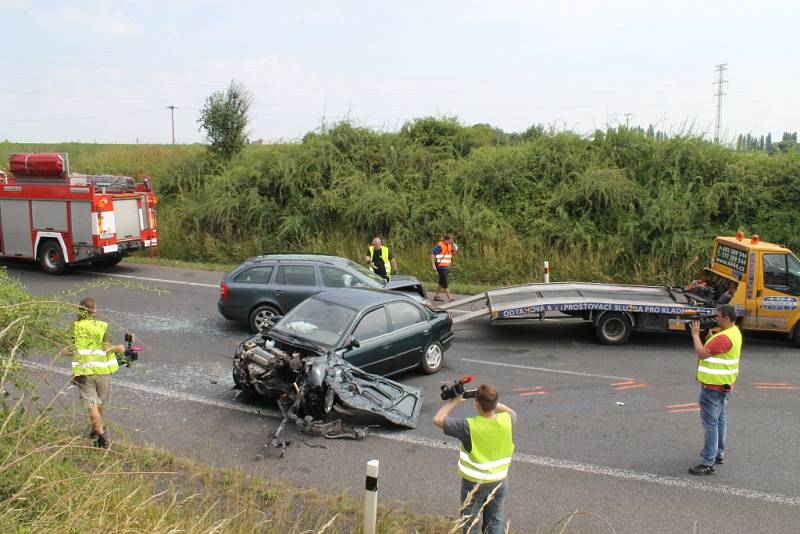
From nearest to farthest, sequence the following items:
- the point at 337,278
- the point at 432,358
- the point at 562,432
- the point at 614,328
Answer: the point at 562,432 < the point at 432,358 < the point at 614,328 < the point at 337,278

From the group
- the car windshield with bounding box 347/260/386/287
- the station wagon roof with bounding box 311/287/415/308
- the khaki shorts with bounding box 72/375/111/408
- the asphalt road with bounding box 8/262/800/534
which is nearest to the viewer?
the asphalt road with bounding box 8/262/800/534

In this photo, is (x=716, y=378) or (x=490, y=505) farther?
(x=716, y=378)

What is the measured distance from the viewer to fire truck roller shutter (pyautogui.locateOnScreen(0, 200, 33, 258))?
1867cm

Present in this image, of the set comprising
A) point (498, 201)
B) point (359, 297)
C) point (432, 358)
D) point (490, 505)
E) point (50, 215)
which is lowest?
point (432, 358)

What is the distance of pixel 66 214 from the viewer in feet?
59.3

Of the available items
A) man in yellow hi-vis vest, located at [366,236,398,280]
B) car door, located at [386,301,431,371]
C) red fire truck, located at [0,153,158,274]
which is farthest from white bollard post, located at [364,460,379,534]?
red fire truck, located at [0,153,158,274]

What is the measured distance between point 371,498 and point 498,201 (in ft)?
52.5

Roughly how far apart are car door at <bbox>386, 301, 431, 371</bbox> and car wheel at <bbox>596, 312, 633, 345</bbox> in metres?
3.62

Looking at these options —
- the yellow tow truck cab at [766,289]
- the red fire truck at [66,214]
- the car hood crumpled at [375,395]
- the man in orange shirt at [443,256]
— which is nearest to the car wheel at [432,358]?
the car hood crumpled at [375,395]

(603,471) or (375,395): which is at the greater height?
(375,395)

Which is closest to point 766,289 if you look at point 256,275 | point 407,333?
point 407,333

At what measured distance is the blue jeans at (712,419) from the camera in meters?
6.70

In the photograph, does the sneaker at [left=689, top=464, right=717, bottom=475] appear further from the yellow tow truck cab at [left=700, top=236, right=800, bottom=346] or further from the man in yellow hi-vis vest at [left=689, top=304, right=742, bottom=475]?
the yellow tow truck cab at [left=700, top=236, right=800, bottom=346]

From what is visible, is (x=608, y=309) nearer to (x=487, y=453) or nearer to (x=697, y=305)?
(x=697, y=305)
